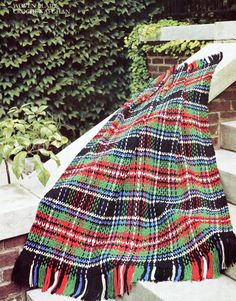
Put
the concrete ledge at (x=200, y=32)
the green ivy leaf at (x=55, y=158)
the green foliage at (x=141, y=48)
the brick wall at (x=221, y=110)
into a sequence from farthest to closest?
the green foliage at (x=141, y=48) → the concrete ledge at (x=200, y=32) → the brick wall at (x=221, y=110) → the green ivy leaf at (x=55, y=158)

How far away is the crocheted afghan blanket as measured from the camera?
2242 mm

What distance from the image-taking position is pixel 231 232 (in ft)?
7.50

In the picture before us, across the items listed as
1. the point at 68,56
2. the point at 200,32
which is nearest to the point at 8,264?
the point at 200,32

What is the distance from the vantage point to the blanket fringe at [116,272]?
218 cm

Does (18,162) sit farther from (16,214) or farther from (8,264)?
(8,264)

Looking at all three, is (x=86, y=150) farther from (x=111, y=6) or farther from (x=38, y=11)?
(x=111, y=6)

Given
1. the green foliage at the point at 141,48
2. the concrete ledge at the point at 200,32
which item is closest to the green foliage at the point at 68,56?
the green foliage at the point at 141,48

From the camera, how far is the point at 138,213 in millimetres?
2480

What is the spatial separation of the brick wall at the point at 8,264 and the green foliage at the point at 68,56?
2.90m

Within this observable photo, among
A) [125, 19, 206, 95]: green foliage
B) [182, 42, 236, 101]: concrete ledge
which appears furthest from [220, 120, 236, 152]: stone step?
[125, 19, 206, 95]: green foliage

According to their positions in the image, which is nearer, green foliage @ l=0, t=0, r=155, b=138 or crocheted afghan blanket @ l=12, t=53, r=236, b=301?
crocheted afghan blanket @ l=12, t=53, r=236, b=301

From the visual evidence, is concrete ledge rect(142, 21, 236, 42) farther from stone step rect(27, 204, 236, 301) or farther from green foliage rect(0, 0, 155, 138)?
stone step rect(27, 204, 236, 301)

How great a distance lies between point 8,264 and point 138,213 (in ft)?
2.46

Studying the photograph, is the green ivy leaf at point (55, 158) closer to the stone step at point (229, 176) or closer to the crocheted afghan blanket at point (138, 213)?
the crocheted afghan blanket at point (138, 213)
